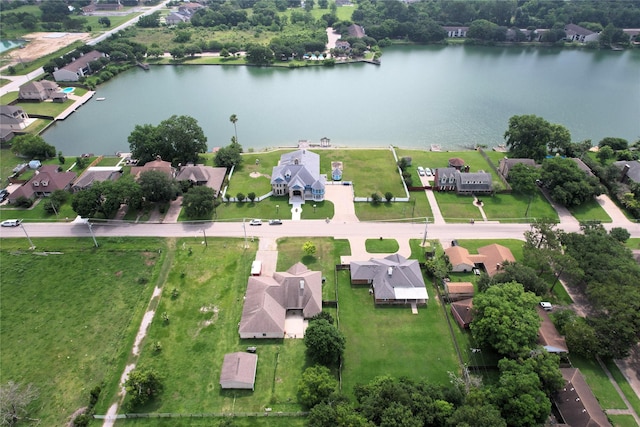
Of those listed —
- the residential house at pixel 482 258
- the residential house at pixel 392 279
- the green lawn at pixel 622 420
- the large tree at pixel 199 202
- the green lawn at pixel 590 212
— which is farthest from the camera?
the green lawn at pixel 590 212

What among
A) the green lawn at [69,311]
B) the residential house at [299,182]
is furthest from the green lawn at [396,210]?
the green lawn at [69,311]

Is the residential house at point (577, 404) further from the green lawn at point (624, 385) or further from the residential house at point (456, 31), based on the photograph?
the residential house at point (456, 31)

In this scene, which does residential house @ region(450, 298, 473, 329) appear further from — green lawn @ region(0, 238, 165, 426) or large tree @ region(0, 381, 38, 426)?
large tree @ region(0, 381, 38, 426)

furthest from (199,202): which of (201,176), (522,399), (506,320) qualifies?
(522,399)

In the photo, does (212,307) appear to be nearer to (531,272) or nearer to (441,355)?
(441,355)

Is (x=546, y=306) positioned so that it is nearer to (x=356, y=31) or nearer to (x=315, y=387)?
(x=315, y=387)

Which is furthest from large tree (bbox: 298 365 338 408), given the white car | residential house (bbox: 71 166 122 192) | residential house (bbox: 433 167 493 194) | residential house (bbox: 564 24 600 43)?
residential house (bbox: 564 24 600 43)
